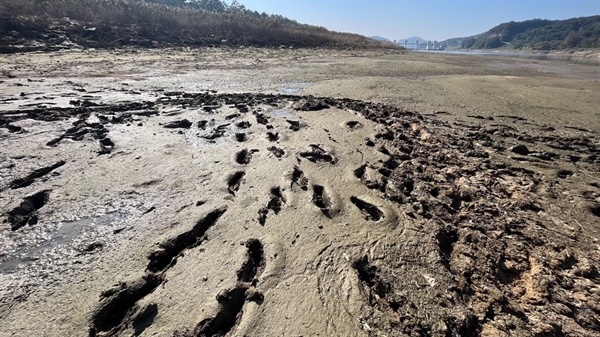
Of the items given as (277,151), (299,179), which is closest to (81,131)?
(277,151)

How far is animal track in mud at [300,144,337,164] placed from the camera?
4.16 metres

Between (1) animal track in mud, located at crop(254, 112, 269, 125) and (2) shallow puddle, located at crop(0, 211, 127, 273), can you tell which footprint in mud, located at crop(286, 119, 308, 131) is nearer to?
(1) animal track in mud, located at crop(254, 112, 269, 125)

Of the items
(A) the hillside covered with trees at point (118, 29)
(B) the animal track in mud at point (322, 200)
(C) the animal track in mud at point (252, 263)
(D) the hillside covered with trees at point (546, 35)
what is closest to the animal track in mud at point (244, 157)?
(B) the animal track in mud at point (322, 200)

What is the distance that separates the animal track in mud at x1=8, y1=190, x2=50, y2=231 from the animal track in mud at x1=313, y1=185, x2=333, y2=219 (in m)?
2.60

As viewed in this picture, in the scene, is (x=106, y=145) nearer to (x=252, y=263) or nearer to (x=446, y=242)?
(x=252, y=263)

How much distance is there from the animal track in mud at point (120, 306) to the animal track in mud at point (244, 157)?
2.09 metres

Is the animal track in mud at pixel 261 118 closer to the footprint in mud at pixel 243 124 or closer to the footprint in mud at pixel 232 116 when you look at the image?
the footprint in mud at pixel 243 124

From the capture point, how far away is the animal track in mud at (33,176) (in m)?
3.31

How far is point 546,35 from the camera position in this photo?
106 meters

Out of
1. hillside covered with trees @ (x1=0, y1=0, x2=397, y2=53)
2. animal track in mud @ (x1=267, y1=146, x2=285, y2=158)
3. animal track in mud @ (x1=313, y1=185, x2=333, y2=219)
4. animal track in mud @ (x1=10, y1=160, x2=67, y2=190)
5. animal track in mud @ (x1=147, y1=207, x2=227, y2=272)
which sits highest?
hillside covered with trees @ (x1=0, y1=0, x2=397, y2=53)

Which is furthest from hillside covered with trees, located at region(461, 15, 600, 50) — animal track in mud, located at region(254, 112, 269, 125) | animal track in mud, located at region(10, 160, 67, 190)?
animal track in mud, located at region(10, 160, 67, 190)

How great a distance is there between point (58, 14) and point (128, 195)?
19.2 m

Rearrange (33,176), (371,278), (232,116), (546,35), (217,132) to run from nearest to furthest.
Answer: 1. (371,278)
2. (33,176)
3. (217,132)
4. (232,116)
5. (546,35)

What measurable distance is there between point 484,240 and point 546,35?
14029 cm
